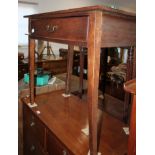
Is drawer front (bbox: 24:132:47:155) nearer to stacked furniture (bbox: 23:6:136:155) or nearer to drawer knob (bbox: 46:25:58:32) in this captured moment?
stacked furniture (bbox: 23:6:136:155)

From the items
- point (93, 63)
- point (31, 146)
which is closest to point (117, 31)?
point (93, 63)

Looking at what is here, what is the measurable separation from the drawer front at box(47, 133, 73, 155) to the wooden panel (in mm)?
564

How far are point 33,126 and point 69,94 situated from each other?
0.40 metres

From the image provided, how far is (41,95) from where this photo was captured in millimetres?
1558

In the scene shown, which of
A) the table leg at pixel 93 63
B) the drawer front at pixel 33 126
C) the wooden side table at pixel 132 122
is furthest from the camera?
the drawer front at pixel 33 126

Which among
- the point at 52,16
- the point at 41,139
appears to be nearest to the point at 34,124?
the point at 41,139

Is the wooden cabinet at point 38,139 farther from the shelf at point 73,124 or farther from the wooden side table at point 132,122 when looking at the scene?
the wooden side table at point 132,122

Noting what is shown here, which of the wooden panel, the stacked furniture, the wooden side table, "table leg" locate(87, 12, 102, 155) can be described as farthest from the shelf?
the wooden panel

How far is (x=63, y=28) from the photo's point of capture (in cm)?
86

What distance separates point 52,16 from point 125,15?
37 centimetres

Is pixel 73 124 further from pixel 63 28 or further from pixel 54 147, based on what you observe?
pixel 63 28

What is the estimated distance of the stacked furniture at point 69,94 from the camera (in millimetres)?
723

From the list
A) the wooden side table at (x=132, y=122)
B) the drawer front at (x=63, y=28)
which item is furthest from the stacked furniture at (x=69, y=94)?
the wooden side table at (x=132, y=122)
